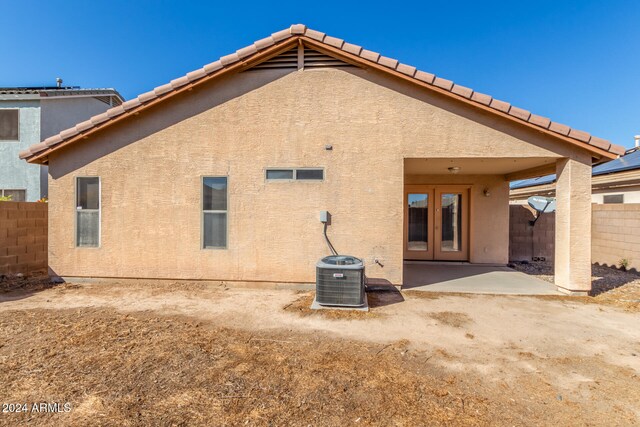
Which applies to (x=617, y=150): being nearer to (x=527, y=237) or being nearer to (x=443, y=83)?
(x=443, y=83)

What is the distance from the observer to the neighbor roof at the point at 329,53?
585 centimetres

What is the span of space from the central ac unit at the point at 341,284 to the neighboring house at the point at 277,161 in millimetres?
1188

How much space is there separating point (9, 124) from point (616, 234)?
2332 cm

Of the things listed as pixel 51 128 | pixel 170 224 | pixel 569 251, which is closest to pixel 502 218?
pixel 569 251

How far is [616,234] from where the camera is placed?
9000 mm

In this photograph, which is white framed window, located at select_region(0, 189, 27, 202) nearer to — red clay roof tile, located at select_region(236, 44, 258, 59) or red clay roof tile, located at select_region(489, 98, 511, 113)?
red clay roof tile, located at select_region(236, 44, 258, 59)

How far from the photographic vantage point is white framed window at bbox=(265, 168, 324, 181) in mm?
6484

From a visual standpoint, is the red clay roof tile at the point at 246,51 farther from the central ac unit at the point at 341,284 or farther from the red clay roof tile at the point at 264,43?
the central ac unit at the point at 341,284

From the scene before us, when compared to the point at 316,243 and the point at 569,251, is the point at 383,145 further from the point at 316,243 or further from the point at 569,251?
the point at 569,251

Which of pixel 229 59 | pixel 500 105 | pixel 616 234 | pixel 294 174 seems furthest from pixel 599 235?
pixel 229 59

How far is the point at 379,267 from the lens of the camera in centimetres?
640

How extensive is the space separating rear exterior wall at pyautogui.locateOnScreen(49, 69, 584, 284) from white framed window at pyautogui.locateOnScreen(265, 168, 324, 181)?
114 millimetres

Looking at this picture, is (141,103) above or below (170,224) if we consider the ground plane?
above

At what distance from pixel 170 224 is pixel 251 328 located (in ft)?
12.0
